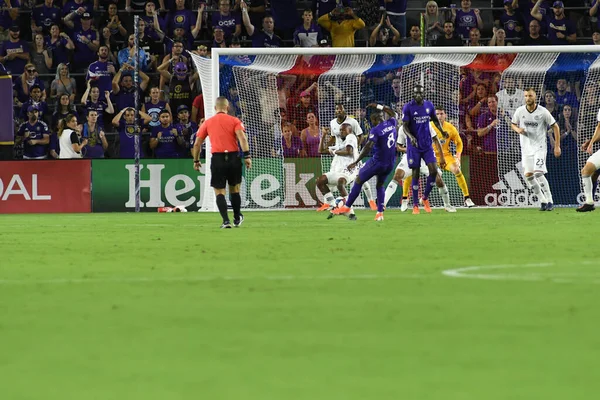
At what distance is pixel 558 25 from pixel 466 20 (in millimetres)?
2192

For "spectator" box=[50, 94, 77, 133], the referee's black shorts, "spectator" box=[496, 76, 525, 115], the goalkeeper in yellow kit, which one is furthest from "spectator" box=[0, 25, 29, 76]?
the referee's black shorts

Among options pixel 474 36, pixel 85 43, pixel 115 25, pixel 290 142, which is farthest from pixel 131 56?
pixel 474 36

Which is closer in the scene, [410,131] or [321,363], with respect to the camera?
[321,363]

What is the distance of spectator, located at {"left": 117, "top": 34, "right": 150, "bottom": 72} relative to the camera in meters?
26.2

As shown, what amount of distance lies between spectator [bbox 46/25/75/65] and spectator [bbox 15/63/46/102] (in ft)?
2.90

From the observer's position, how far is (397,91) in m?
25.5

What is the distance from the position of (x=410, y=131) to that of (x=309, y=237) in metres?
7.44

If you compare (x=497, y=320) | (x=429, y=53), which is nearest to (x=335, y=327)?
(x=497, y=320)

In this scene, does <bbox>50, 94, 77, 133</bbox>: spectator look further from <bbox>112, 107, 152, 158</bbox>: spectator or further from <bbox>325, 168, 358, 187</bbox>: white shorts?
<bbox>325, 168, 358, 187</bbox>: white shorts

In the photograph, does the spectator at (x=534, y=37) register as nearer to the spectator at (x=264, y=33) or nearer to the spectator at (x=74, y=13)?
the spectator at (x=264, y=33)

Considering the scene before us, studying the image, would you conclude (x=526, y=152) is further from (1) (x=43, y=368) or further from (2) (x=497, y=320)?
(1) (x=43, y=368)

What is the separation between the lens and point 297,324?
572 centimetres

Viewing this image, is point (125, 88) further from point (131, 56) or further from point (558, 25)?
point (558, 25)

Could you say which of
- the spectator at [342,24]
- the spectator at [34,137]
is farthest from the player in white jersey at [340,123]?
the spectator at [34,137]
